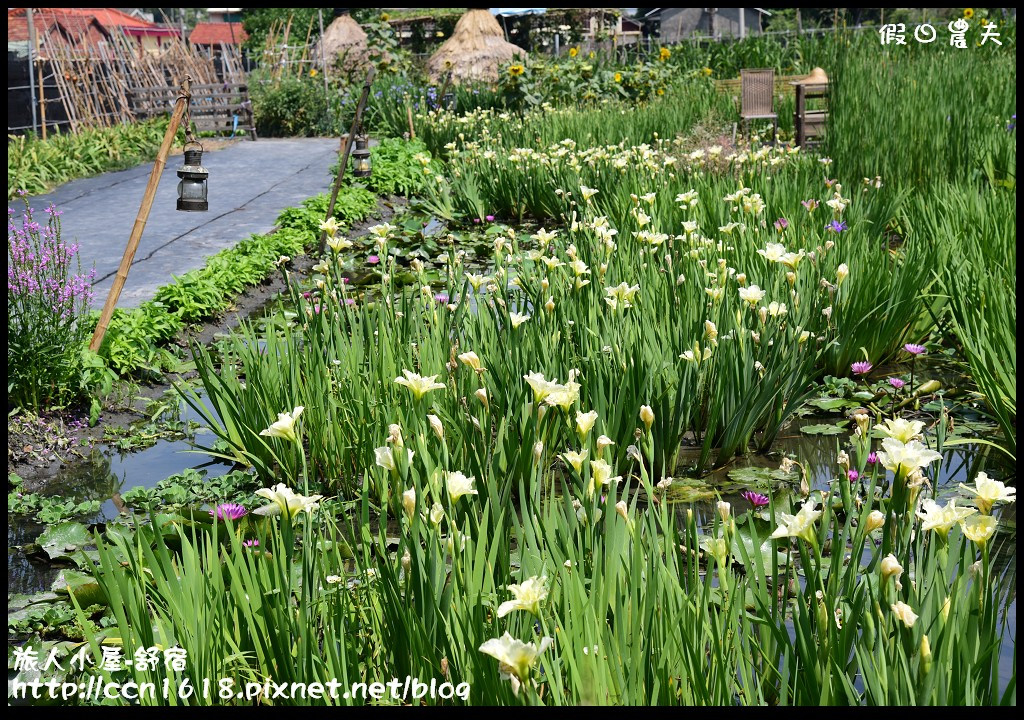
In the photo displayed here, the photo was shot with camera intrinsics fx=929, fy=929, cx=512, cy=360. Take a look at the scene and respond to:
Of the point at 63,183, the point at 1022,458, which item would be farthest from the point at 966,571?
the point at 63,183

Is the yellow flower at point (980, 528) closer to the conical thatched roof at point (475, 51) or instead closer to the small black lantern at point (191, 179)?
the small black lantern at point (191, 179)

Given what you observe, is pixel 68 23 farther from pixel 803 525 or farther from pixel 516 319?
pixel 803 525

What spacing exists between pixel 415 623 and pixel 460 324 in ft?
6.44

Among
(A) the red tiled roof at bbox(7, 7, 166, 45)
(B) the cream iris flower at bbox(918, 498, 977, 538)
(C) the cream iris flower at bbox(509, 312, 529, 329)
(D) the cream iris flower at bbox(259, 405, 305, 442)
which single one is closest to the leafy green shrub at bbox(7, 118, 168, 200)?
(A) the red tiled roof at bbox(7, 7, 166, 45)

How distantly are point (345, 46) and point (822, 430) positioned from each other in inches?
827

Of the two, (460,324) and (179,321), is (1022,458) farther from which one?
(179,321)

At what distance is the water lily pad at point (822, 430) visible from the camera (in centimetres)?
336

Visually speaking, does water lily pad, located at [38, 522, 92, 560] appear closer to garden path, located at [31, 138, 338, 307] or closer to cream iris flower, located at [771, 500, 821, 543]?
cream iris flower, located at [771, 500, 821, 543]

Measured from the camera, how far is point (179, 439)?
3627 mm

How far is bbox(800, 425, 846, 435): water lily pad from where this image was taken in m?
3.36

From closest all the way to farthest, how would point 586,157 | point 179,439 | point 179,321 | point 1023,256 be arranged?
point 1023,256, point 179,439, point 179,321, point 586,157

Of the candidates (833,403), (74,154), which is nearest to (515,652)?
(833,403)

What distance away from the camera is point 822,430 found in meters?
3.36

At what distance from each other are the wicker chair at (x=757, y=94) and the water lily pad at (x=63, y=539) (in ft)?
33.9
